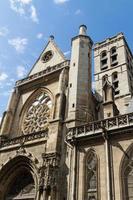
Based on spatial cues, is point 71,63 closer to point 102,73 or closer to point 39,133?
point 39,133

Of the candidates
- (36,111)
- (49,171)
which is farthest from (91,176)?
(36,111)

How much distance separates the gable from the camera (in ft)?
59.0

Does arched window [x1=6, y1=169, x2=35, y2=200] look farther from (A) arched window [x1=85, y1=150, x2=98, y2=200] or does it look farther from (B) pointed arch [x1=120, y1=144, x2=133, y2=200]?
(B) pointed arch [x1=120, y1=144, x2=133, y2=200]

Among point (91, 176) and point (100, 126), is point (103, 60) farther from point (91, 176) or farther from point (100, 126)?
point (91, 176)

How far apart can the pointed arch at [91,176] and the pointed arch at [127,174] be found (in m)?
0.97

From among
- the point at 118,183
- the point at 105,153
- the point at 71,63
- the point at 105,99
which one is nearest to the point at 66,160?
the point at 105,153

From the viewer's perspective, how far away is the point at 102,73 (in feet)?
78.0

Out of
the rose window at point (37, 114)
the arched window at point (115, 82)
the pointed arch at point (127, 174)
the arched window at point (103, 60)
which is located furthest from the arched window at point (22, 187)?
the arched window at point (103, 60)

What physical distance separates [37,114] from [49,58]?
17.0ft

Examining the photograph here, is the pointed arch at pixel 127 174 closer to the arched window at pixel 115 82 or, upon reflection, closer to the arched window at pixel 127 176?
the arched window at pixel 127 176

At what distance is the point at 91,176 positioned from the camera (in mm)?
9633

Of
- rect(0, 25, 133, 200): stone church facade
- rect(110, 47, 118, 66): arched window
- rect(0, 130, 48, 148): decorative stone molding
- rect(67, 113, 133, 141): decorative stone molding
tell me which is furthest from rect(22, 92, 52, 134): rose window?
rect(110, 47, 118, 66): arched window

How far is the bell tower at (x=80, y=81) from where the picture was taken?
1227 centimetres

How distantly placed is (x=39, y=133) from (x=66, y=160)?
2.72m
